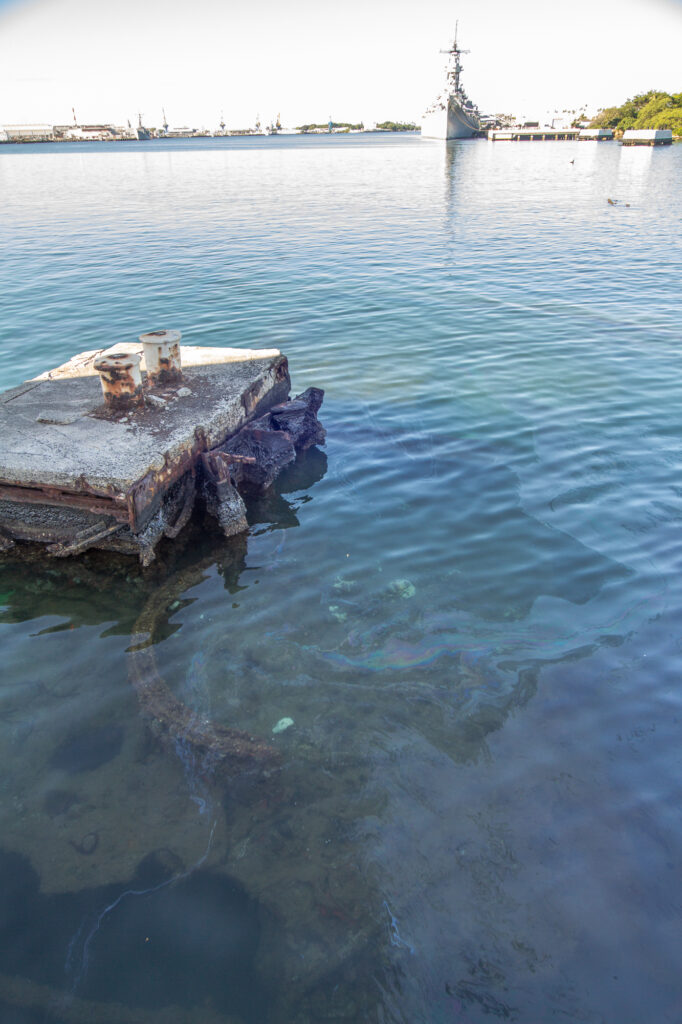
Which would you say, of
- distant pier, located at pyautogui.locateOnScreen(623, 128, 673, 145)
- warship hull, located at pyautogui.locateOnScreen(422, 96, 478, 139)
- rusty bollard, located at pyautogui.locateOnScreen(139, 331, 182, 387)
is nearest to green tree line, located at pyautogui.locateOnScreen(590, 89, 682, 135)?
distant pier, located at pyautogui.locateOnScreen(623, 128, 673, 145)

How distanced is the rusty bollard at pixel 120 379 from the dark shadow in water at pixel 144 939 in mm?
4811

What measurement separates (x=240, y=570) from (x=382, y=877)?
3491 mm

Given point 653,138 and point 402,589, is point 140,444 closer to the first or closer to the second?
point 402,589

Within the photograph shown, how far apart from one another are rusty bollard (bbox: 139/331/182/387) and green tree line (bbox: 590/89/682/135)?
108739 millimetres

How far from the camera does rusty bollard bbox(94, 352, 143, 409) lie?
6.75 metres

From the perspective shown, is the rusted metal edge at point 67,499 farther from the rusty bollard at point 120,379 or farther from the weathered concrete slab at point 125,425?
the rusty bollard at point 120,379

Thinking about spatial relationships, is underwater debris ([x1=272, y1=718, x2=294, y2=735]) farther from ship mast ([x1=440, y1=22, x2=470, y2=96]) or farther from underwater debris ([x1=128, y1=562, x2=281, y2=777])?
ship mast ([x1=440, y1=22, x2=470, y2=96])

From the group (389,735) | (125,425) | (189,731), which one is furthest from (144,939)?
(125,425)

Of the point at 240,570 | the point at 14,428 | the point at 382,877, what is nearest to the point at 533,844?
the point at 382,877

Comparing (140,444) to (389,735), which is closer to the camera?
(389,735)

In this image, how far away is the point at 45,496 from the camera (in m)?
6.05

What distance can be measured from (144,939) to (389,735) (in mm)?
2049

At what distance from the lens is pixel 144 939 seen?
11.1 feet

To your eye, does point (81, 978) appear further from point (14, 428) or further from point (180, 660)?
point (14, 428)
